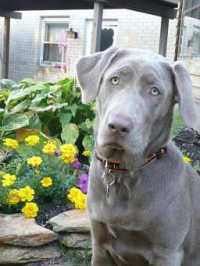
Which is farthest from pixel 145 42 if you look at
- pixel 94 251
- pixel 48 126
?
pixel 94 251

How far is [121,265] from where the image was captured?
2664mm

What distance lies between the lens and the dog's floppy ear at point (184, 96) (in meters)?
2.15

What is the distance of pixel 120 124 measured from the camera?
1.92 metres

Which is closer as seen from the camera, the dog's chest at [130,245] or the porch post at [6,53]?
the dog's chest at [130,245]

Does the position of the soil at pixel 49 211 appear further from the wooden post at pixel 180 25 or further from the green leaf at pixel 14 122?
the wooden post at pixel 180 25

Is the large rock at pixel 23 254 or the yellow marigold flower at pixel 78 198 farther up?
the yellow marigold flower at pixel 78 198

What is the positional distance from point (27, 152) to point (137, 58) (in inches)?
69.2

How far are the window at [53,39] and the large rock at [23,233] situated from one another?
9967 mm

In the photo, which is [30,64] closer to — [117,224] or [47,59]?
[47,59]

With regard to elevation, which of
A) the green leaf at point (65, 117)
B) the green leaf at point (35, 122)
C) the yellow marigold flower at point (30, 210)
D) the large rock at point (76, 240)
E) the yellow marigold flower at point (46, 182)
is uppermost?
the green leaf at point (65, 117)

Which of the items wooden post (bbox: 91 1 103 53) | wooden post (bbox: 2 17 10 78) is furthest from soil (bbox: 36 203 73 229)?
wooden post (bbox: 2 17 10 78)

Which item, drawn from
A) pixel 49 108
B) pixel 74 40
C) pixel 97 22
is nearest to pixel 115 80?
pixel 49 108

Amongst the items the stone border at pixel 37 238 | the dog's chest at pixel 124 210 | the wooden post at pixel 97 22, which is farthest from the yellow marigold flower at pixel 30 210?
the wooden post at pixel 97 22

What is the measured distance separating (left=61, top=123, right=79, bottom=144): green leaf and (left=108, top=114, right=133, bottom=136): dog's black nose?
82.5 inches
